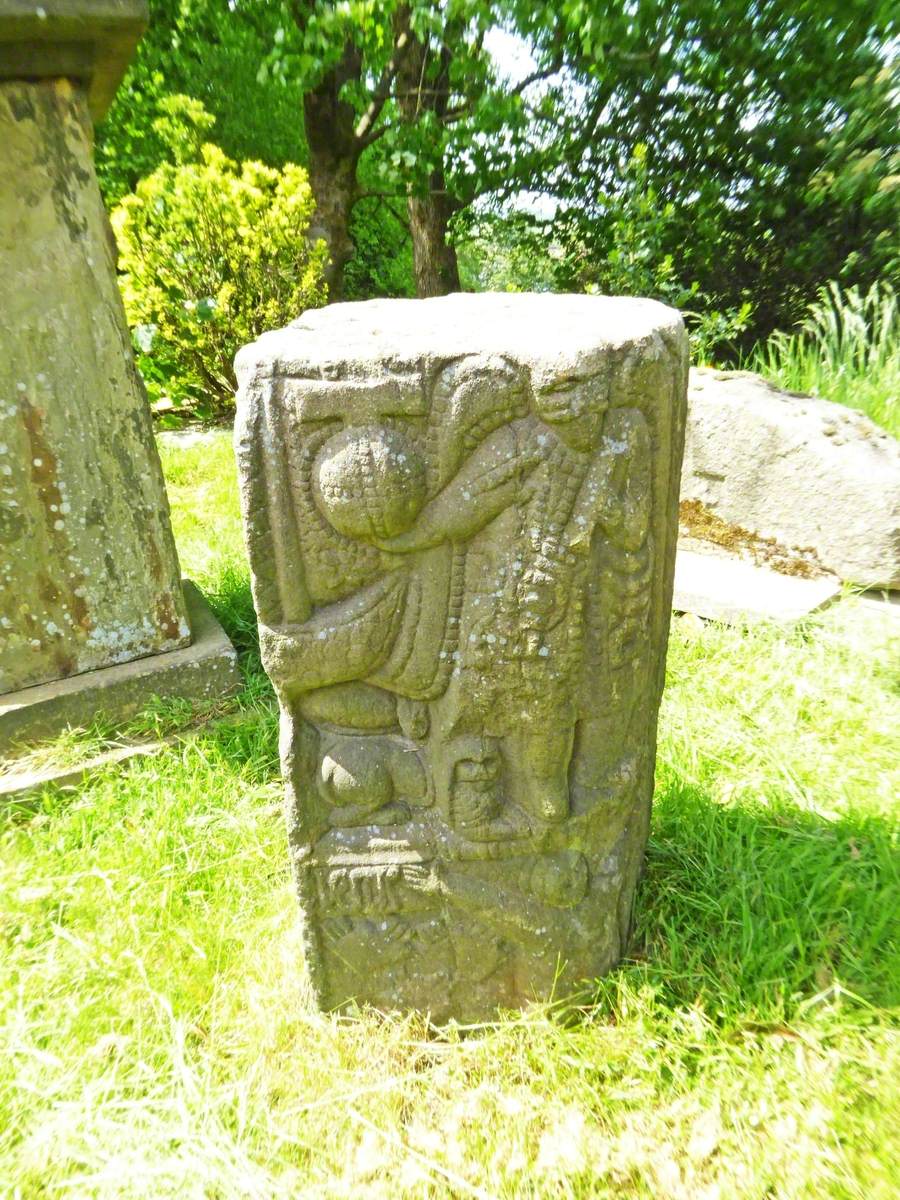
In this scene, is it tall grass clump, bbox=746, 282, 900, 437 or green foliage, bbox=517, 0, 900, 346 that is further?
green foliage, bbox=517, 0, 900, 346

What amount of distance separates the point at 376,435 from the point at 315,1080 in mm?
1399

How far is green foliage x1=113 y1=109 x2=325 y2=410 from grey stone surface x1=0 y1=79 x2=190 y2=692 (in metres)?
3.32

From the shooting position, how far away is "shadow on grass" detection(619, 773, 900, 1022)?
1.95 meters

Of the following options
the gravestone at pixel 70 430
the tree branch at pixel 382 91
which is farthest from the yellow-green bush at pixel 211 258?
the gravestone at pixel 70 430

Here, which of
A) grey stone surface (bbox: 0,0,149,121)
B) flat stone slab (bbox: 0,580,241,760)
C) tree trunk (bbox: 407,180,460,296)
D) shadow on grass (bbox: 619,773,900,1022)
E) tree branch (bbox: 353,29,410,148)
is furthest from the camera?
tree trunk (bbox: 407,180,460,296)

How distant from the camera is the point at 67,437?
281cm

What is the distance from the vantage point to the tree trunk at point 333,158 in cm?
704

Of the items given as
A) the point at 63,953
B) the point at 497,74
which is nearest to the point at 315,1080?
the point at 63,953

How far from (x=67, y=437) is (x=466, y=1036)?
2.20 meters

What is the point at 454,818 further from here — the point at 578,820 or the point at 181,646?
the point at 181,646

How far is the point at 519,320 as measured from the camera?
1643 millimetres

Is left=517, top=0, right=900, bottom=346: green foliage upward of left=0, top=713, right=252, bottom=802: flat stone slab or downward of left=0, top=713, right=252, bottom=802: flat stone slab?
upward

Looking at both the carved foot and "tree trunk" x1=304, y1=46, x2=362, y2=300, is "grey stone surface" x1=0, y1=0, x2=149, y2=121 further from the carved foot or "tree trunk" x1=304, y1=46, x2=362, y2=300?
"tree trunk" x1=304, y1=46, x2=362, y2=300

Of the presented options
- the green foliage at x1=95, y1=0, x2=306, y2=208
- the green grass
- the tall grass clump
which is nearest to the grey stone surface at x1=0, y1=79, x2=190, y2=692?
the green grass
